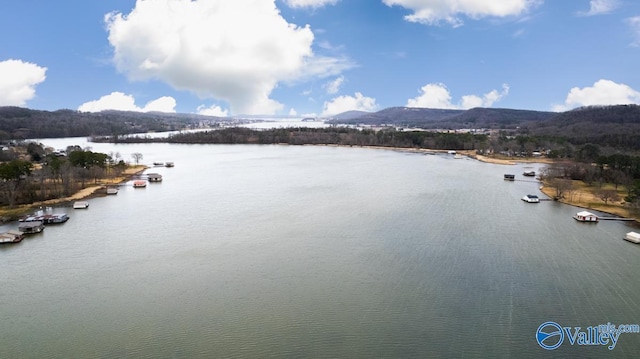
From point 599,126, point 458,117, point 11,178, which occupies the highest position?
point 458,117

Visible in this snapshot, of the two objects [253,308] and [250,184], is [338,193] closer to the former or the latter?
[250,184]

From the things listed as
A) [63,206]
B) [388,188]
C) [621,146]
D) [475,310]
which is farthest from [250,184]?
[621,146]

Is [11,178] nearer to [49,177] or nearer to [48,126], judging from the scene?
A: [49,177]

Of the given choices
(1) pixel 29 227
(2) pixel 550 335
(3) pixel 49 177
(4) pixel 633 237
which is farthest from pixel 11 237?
(4) pixel 633 237

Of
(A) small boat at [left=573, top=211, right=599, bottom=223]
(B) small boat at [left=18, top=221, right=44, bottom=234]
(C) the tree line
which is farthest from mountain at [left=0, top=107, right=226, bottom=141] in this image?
(A) small boat at [left=573, top=211, right=599, bottom=223]

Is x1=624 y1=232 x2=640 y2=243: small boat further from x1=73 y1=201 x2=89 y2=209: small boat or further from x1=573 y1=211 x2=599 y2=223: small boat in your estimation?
x1=73 y1=201 x2=89 y2=209: small boat
